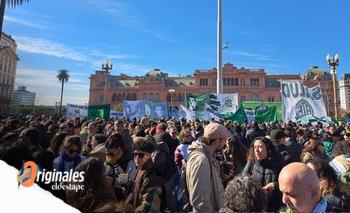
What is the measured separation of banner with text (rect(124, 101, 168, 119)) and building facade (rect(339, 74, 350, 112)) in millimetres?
68030

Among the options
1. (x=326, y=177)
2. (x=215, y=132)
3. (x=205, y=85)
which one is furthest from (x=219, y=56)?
(x=205, y=85)

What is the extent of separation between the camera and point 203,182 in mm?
3121

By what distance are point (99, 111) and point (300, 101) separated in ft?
32.1

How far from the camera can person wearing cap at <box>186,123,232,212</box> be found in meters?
3.09

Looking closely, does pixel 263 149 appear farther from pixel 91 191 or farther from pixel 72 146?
pixel 91 191

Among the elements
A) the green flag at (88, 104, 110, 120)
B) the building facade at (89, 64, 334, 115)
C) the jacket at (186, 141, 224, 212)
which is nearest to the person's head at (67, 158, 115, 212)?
the jacket at (186, 141, 224, 212)

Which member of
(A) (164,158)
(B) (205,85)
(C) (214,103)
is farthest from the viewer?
(B) (205,85)

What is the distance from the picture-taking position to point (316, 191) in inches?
85.4

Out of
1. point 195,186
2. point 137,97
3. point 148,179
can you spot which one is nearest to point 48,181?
point 148,179

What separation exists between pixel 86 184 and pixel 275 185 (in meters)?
2.44

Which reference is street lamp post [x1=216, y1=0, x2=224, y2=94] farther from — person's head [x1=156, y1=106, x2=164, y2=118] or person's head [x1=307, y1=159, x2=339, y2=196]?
person's head [x1=307, y1=159, x2=339, y2=196]

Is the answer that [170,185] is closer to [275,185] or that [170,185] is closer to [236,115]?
[275,185]

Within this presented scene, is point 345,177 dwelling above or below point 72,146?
below

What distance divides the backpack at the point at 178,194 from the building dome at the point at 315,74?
8613cm
